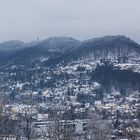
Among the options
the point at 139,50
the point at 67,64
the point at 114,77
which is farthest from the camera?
the point at 139,50

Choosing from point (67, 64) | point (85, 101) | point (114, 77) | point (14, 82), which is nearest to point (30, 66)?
point (67, 64)

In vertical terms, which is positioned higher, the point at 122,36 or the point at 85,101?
the point at 122,36

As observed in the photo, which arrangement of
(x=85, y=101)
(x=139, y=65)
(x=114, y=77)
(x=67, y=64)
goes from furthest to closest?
(x=67, y=64) < (x=139, y=65) < (x=114, y=77) < (x=85, y=101)

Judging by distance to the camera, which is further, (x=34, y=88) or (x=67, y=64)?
(x=67, y=64)

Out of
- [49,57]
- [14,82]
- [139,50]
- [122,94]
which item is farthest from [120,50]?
[122,94]

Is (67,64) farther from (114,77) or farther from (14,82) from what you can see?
(114,77)

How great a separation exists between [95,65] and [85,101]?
1481 inches

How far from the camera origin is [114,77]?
131 metres

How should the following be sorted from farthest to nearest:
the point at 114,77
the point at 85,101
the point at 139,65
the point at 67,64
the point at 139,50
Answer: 1. the point at 139,50
2. the point at 67,64
3. the point at 139,65
4. the point at 114,77
5. the point at 85,101

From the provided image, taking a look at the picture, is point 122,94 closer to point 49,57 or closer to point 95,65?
point 95,65

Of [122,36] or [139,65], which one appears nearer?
[139,65]

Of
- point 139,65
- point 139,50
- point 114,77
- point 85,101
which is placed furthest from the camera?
point 139,50

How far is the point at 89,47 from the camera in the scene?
18462 centimetres

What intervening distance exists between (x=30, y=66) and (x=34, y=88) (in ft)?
125
